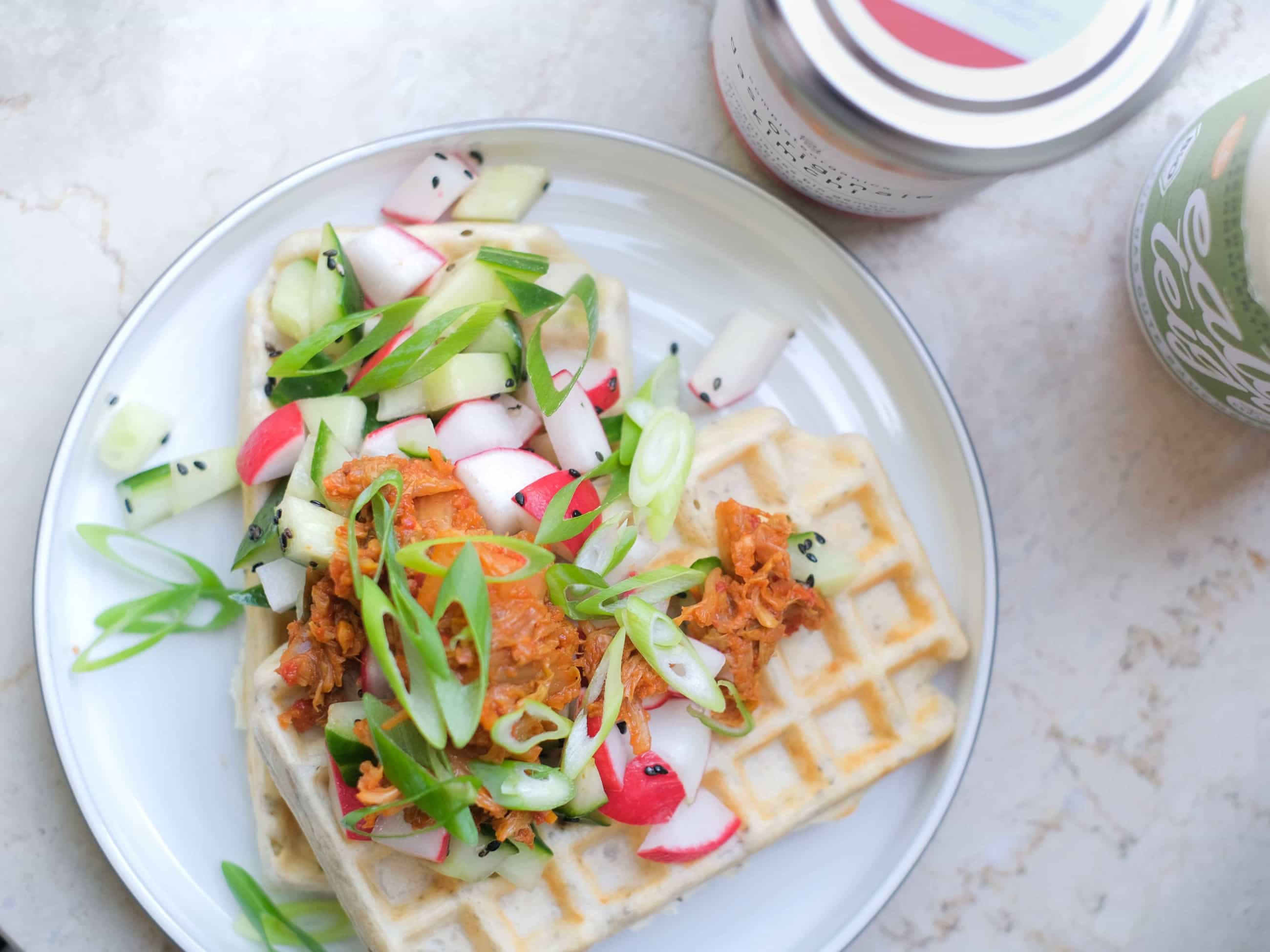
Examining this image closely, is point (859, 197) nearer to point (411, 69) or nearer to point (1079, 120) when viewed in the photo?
point (1079, 120)

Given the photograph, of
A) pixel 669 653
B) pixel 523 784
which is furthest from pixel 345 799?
pixel 669 653

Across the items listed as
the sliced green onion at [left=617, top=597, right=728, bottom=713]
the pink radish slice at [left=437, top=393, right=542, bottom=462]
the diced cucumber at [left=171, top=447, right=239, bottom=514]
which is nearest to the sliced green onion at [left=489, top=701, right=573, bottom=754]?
the sliced green onion at [left=617, top=597, right=728, bottom=713]

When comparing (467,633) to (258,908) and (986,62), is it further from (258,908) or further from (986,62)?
(986,62)

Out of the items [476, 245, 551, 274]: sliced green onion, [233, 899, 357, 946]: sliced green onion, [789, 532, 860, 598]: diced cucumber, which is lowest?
[233, 899, 357, 946]: sliced green onion

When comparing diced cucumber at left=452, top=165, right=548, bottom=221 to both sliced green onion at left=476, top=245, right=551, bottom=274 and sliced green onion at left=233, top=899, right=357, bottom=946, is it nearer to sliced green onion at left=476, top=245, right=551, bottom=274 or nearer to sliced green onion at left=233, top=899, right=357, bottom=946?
sliced green onion at left=476, top=245, right=551, bottom=274

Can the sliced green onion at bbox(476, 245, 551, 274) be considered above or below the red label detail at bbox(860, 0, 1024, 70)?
below

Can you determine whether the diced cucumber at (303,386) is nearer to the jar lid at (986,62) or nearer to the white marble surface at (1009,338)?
the white marble surface at (1009,338)

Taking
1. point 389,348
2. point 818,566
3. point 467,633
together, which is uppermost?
point 389,348

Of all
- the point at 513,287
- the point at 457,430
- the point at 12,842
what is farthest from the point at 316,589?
the point at 12,842
